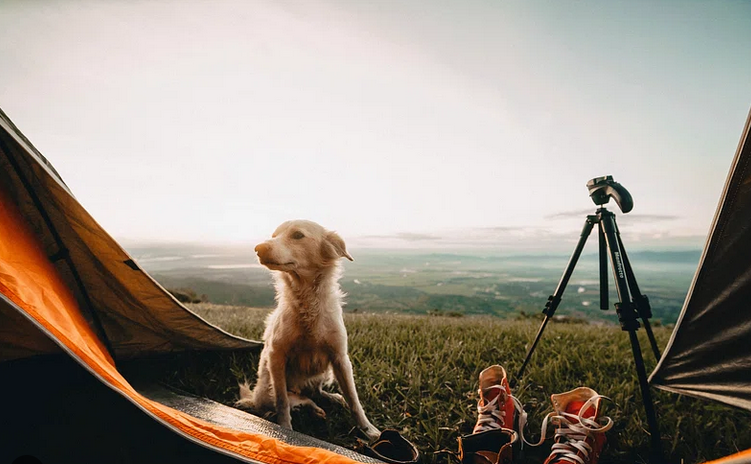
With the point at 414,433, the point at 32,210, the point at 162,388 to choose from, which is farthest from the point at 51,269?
the point at 414,433

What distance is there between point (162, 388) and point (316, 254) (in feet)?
5.20

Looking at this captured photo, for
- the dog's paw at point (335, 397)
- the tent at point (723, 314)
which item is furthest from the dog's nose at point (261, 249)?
the tent at point (723, 314)

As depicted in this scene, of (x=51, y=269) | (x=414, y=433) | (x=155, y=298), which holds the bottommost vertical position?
(x=414, y=433)

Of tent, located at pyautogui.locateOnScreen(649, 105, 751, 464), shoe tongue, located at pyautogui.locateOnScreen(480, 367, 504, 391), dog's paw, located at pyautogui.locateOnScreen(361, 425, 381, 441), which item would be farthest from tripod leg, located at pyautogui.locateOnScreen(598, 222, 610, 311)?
dog's paw, located at pyautogui.locateOnScreen(361, 425, 381, 441)

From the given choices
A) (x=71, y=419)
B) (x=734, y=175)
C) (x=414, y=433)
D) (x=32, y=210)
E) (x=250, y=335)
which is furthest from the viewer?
(x=250, y=335)

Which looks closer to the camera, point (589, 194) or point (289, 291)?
point (589, 194)

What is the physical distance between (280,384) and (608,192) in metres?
2.45

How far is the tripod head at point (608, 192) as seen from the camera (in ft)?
6.64

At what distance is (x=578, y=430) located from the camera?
1824 mm

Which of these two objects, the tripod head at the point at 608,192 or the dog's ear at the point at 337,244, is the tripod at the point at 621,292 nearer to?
the tripod head at the point at 608,192

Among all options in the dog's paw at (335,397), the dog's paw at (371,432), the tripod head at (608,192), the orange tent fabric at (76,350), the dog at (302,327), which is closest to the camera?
the orange tent fabric at (76,350)

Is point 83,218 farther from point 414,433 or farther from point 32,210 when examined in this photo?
point 414,433

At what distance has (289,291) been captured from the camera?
8.23 ft

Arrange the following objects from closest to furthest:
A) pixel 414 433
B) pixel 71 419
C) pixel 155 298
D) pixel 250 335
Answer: pixel 71 419 < pixel 414 433 < pixel 155 298 < pixel 250 335
